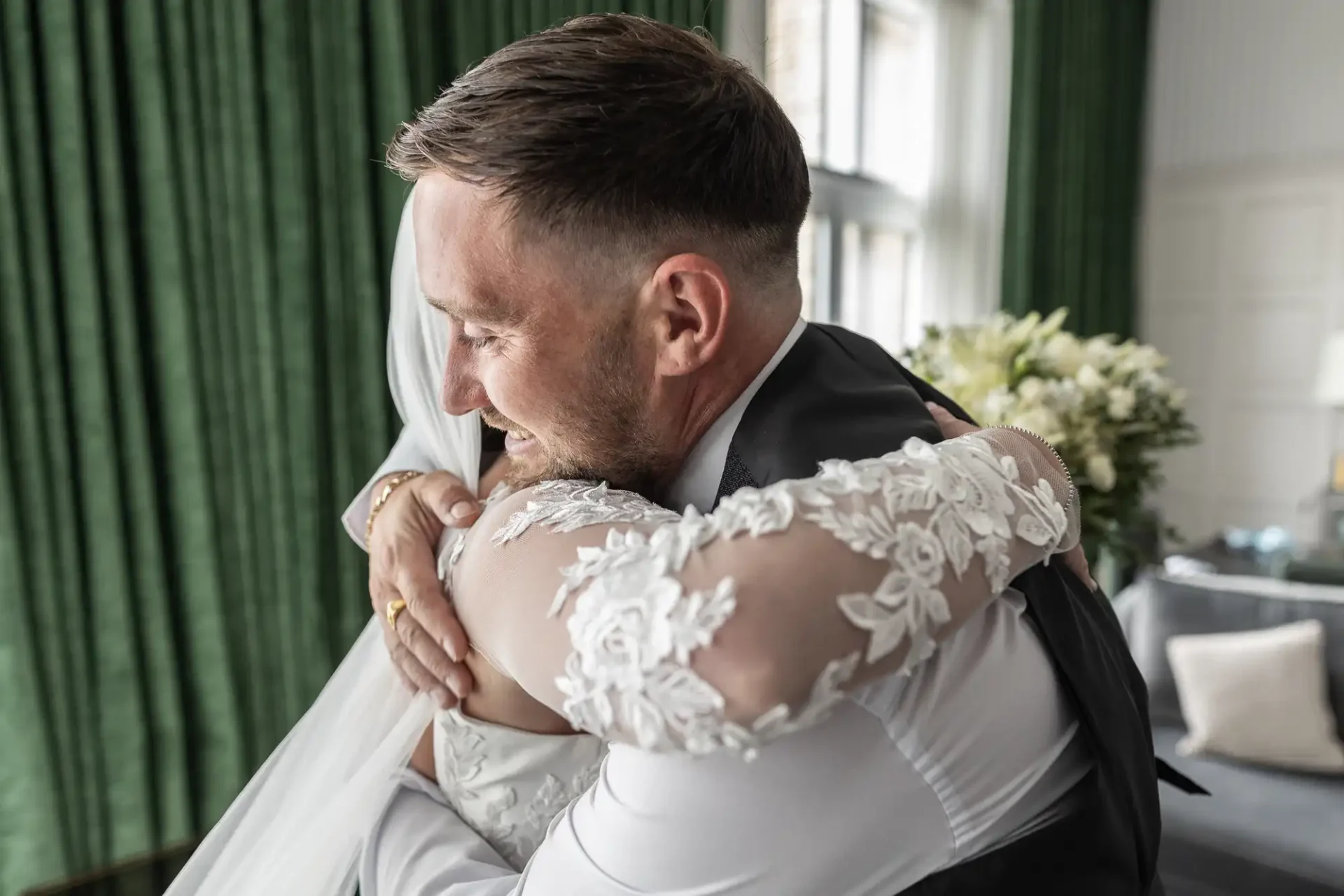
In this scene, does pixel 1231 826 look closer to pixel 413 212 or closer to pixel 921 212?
pixel 413 212

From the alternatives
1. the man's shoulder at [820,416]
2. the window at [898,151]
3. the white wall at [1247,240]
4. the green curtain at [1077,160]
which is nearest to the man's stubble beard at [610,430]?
the man's shoulder at [820,416]

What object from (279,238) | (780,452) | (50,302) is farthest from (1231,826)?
(50,302)

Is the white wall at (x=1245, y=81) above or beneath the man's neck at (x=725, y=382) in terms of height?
above

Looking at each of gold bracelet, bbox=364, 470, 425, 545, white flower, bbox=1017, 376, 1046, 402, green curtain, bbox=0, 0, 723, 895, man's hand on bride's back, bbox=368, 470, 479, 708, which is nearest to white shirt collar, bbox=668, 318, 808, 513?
man's hand on bride's back, bbox=368, 470, 479, 708

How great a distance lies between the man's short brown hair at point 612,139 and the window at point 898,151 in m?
3.35

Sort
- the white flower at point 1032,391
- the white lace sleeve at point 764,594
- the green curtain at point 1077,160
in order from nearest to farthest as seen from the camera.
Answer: the white lace sleeve at point 764,594 < the white flower at point 1032,391 < the green curtain at point 1077,160

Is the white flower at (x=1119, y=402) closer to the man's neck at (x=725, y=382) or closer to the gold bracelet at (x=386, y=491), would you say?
the man's neck at (x=725, y=382)

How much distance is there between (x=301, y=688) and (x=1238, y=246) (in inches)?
226

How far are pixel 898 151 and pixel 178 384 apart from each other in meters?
3.69

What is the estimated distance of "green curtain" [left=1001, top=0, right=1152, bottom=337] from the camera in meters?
4.73

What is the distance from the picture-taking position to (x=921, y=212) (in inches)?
185

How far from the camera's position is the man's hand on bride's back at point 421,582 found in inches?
36.4

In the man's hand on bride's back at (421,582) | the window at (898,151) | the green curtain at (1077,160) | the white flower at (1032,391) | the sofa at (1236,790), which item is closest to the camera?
the man's hand on bride's back at (421,582)

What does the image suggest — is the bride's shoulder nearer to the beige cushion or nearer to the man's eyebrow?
the man's eyebrow
